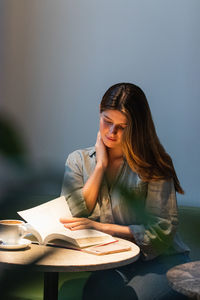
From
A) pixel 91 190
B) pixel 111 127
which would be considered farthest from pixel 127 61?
pixel 91 190

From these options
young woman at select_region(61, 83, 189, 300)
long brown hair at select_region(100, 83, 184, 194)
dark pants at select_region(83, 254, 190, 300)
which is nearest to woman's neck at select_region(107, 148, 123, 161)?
young woman at select_region(61, 83, 189, 300)

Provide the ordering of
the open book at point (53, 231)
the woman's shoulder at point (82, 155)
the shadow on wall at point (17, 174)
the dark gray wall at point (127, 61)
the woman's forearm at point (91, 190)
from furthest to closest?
the dark gray wall at point (127, 61), the woman's shoulder at point (82, 155), the open book at point (53, 231), the woman's forearm at point (91, 190), the shadow on wall at point (17, 174)

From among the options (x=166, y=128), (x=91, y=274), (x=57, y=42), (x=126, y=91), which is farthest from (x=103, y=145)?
(x=57, y=42)

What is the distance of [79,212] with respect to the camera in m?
0.26

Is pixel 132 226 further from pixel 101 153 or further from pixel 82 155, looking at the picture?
pixel 82 155

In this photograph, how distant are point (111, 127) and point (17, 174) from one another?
132 centimetres

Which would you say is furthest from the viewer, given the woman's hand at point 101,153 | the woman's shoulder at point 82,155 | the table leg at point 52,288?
the woman's shoulder at point 82,155

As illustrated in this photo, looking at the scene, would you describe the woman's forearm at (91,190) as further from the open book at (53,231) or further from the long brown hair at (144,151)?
the long brown hair at (144,151)

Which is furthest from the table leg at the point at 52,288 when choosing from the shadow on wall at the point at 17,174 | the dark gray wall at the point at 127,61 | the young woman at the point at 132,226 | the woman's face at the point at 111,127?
the shadow on wall at the point at 17,174

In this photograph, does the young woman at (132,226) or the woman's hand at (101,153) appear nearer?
the young woman at (132,226)

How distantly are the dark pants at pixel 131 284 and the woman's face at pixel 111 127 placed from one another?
36 cm

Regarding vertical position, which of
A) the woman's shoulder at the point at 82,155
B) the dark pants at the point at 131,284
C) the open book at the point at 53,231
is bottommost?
the dark pants at the point at 131,284

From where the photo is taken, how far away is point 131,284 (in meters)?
1.50

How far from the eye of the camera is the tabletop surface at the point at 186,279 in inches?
48.9
